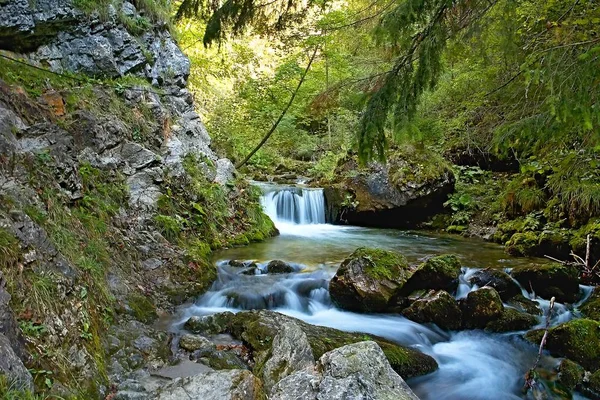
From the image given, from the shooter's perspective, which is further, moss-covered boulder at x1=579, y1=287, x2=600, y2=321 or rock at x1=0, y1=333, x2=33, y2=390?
moss-covered boulder at x1=579, y1=287, x2=600, y2=321

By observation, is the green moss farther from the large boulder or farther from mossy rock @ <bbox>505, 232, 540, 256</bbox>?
the large boulder

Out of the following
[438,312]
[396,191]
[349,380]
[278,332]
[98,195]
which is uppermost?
[98,195]

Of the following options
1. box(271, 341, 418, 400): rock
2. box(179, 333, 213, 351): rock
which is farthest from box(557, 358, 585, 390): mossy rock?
box(179, 333, 213, 351): rock

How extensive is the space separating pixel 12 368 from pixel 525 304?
594 centimetres

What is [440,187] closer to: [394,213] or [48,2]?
[394,213]

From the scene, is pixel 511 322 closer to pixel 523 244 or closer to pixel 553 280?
pixel 553 280

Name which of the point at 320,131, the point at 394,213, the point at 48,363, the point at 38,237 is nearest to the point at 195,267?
the point at 38,237

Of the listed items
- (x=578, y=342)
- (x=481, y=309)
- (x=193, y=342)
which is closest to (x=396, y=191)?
(x=481, y=309)

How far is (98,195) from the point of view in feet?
19.8

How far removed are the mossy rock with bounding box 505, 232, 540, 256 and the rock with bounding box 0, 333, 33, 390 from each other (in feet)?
27.7

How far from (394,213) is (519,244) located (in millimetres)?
4053

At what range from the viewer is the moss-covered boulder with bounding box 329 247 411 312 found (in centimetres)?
581

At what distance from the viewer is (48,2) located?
7.49 m

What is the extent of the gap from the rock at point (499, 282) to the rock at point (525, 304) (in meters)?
0.09
